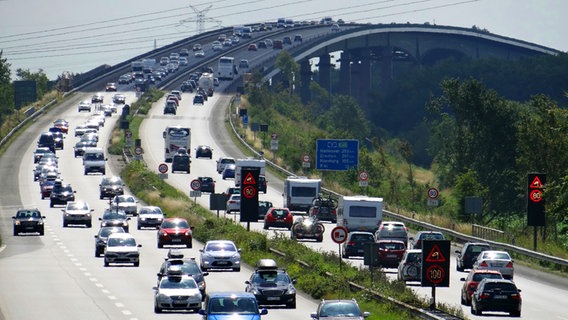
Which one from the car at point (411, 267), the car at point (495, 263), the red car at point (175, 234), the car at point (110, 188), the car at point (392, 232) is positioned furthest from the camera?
the car at point (110, 188)

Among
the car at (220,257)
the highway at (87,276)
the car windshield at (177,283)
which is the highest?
the car windshield at (177,283)

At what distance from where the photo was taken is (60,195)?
96375 millimetres

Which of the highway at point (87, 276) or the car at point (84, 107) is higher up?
the car at point (84, 107)

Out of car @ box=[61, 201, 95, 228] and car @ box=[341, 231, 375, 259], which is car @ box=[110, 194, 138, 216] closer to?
car @ box=[61, 201, 95, 228]

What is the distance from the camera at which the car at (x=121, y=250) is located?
5947 centimetres

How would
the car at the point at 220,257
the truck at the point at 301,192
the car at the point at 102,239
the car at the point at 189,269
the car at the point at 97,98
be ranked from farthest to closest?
the car at the point at 97,98
the truck at the point at 301,192
the car at the point at 102,239
the car at the point at 220,257
the car at the point at 189,269

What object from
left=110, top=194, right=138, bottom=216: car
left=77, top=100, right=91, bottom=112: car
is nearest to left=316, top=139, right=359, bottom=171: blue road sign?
left=110, top=194, right=138, bottom=216: car

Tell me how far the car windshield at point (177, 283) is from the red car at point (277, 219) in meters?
37.2

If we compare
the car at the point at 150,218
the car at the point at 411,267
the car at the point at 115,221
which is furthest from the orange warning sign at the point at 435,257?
the car at the point at 150,218

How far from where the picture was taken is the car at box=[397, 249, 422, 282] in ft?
168

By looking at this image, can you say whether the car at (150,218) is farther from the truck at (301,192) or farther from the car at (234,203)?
the truck at (301,192)

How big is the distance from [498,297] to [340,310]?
881cm

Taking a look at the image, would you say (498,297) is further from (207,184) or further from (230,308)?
(207,184)

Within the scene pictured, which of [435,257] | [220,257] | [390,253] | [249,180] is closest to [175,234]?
[249,180]
